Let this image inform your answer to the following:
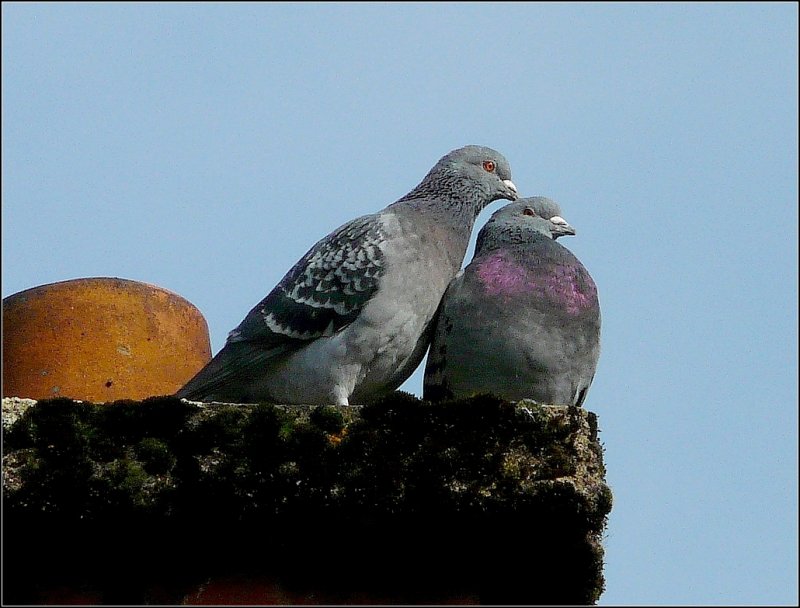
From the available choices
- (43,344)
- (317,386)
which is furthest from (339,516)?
(317,386)

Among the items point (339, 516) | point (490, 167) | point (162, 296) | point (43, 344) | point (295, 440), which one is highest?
point (490, 167)

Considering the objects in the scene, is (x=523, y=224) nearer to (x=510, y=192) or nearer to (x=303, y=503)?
(x=510, y=192)

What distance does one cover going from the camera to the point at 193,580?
3.06 metres

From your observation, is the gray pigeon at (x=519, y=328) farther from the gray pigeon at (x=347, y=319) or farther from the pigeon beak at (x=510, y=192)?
the pigeon beak at (x=510, y=192)

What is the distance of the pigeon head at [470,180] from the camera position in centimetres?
692

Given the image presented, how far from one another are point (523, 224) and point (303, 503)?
137 inches

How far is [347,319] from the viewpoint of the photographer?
588 centimetres

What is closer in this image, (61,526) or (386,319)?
(61,526)

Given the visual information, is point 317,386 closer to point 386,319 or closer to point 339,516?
point 386,319

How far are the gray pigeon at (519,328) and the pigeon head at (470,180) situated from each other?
0.89 meters

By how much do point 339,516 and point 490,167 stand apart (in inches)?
174

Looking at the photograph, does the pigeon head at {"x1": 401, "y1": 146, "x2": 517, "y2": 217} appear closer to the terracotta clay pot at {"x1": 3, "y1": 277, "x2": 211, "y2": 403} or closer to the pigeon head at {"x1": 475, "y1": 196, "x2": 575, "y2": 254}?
the pigeon head at {"x1": 475, "y1": 196, "x2": 575, "y2": 254}

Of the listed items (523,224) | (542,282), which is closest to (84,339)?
(542,282)

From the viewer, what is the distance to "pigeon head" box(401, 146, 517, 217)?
6922 mm
